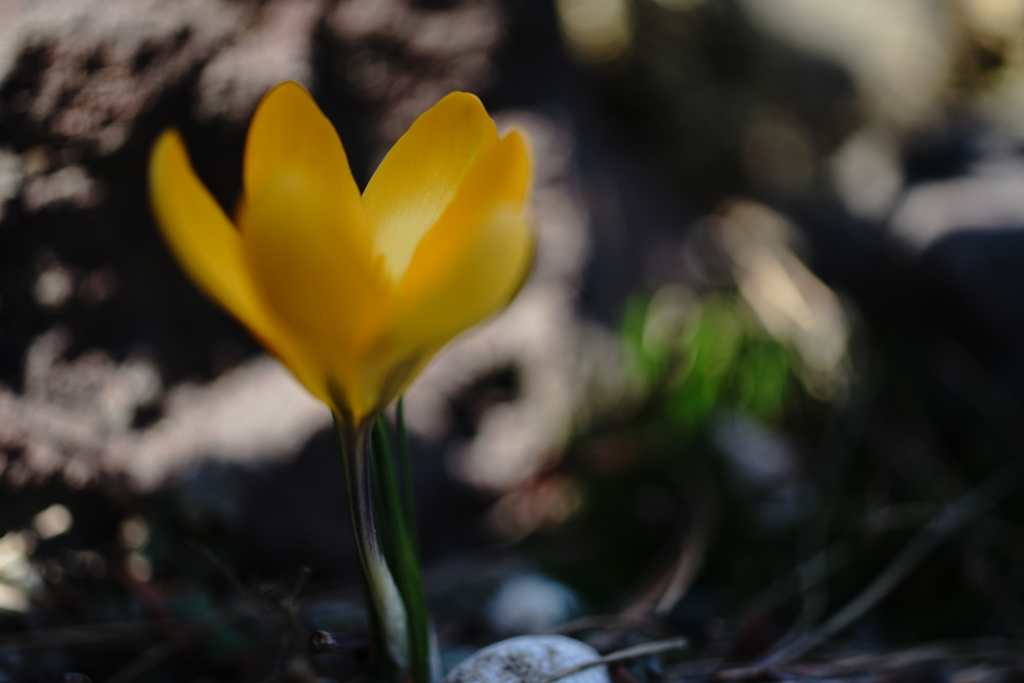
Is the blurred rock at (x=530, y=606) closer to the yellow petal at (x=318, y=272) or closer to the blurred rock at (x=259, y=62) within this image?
the yellow petal at (x=318, y=272)

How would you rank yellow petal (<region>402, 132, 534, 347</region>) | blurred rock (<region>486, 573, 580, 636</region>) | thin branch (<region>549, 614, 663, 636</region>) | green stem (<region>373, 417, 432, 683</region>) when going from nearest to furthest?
yellow petal (<region>402, 132, 534, 347</region>)
green stem (<region>373, 417, 432, 683</region>)
thin branch (<region>549, 614, 663, 636</region>)
blurred rock (<region>486, 573, 580, 636</region>)

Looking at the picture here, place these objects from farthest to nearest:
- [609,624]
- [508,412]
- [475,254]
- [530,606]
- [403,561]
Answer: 1. [508,412]
2. [530,606]
3. [609,624]
4. [403,561]
5. [475,254]

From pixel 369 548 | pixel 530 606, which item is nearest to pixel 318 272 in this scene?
pixel 369 548

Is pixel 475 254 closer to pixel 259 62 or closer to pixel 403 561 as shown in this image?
pixel 403 561

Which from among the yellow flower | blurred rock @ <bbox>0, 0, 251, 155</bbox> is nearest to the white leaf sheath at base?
the yellow flower

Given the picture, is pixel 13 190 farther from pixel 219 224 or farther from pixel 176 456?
pixel 219 224

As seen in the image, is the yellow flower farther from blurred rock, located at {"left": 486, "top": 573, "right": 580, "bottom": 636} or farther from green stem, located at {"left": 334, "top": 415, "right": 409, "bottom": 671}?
blurred rock, located at {"left": 486, "top": 573, "right": 580, "bottom": 636}

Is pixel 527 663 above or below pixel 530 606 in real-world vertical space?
above
